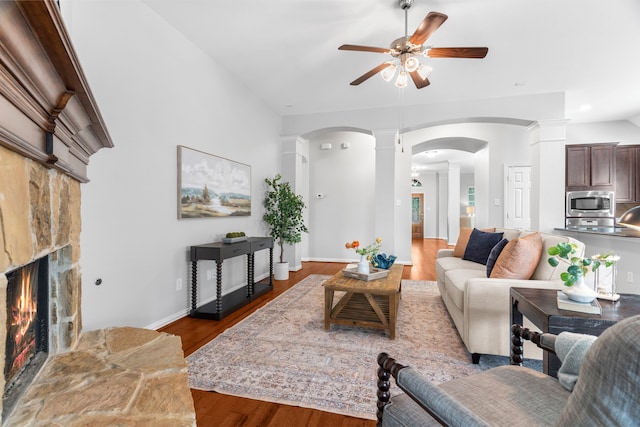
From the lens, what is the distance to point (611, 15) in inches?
110

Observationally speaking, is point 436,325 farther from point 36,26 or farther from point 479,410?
point 36,26

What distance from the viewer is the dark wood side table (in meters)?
1.38

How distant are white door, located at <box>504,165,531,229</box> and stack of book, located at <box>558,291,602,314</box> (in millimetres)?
5168

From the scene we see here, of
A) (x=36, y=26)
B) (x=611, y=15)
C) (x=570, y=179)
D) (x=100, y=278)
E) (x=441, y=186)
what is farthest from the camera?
(x=441, y=186)

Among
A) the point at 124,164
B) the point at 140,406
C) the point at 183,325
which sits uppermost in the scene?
the point at 124,164

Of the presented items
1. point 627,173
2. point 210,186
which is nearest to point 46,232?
point 210,186

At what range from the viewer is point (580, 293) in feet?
4.87

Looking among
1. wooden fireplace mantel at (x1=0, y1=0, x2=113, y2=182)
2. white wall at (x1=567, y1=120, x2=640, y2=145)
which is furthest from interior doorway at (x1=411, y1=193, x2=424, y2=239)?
wooden fireplace mantel at (x1=0, y1=0, x2=113, y2=182)

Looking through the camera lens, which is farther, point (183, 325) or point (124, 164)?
point (183, 325)

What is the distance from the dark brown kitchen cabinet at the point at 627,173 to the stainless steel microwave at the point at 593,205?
413mm

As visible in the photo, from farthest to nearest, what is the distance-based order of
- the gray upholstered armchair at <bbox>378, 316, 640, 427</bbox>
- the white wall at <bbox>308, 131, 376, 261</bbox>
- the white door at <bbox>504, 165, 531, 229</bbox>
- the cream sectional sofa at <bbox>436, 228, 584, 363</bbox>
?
the white wall at <bbox>308, 131, 376, 261</bbox>
the white door at <bbox>504, 165, 531, 229</bbox>
the cream sectional sofa at <bbox>436, 228, 584, 363</bbox>
the gray upholstered armchair at <bbox>378, 316, 640, 427</bbox>

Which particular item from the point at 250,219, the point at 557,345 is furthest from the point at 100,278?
the point at 557,345

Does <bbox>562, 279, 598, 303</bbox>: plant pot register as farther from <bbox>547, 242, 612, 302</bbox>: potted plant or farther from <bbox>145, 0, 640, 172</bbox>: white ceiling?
<bbox>145, 0, 640, 172</bbox>: white ceiling

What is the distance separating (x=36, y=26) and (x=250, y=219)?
12.4 ft
